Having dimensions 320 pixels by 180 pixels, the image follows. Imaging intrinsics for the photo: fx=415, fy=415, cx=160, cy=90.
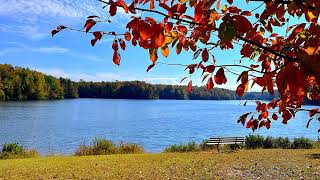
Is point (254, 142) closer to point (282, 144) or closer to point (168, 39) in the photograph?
point (282, 144)

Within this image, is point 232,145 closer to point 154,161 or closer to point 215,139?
point 215,139

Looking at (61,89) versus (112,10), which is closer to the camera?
(112,10)

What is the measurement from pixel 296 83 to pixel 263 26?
1.77 m

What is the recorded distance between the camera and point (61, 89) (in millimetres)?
141750

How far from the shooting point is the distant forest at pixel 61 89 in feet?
358

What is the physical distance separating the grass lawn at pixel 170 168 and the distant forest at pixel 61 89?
A: 146 feet

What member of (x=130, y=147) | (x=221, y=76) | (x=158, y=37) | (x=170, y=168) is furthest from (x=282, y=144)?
(x=158, y=37)

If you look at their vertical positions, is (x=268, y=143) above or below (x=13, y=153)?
above

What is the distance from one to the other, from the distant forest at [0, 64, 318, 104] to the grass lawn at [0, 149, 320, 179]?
4464 cm

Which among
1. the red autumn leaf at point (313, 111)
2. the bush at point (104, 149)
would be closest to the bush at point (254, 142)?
the bush at point (104, 149)

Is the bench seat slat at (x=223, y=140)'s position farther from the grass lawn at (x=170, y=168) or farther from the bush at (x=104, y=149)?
the grass lawn at (x=170, y=168)

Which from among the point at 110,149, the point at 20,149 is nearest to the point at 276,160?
the point at 110,149

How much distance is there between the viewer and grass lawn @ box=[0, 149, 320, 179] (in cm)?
1059

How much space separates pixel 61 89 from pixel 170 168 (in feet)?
440
